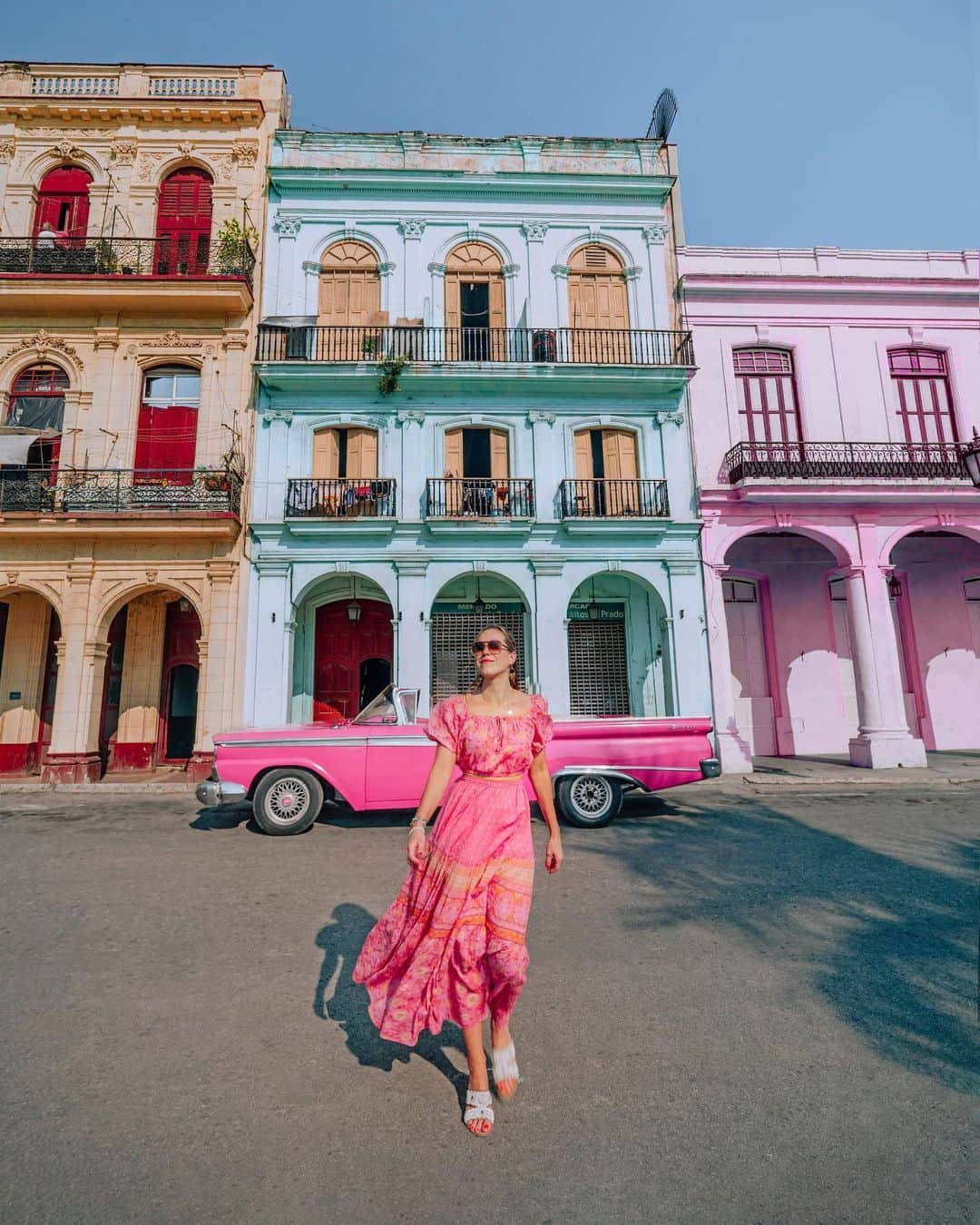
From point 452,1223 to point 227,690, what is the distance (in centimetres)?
1117

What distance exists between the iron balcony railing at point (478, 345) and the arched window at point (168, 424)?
1.76 metres

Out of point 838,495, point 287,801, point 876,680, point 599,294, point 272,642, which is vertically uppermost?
point 599,294

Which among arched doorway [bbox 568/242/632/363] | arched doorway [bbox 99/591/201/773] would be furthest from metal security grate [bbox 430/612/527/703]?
arched doorway [bbox 568/242/632/363]

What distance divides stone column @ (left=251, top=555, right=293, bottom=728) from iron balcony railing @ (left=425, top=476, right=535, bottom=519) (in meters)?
3.31

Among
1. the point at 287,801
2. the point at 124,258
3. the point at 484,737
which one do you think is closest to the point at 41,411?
the point at 124,258

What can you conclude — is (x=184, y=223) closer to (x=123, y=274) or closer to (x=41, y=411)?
(x=123, y=274)

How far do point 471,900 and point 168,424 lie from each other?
44.2 ft

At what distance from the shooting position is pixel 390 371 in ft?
42.3

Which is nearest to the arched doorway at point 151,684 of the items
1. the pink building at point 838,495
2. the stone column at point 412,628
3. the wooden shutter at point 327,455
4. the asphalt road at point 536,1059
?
the wooden shutter at point 327,455

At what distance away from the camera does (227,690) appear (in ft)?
38.9

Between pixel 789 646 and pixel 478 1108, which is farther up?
pixel 789 646

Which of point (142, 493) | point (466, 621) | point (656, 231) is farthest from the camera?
point (656, 231)

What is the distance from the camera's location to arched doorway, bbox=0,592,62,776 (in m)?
12.5

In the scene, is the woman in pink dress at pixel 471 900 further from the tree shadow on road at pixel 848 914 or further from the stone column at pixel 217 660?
the stone column at pixel 217 660
